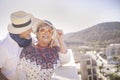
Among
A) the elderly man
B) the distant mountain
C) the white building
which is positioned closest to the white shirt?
the elderly man

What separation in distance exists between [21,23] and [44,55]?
0.35m

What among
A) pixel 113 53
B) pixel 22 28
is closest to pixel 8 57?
pixel 22 28

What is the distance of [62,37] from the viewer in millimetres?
2607

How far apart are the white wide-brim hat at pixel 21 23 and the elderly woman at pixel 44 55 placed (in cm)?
7

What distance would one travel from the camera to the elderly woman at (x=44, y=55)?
8.24 ft

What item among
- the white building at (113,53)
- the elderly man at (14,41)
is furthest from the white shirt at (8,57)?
the white building at (113,53)

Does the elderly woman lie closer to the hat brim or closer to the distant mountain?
the hat brim


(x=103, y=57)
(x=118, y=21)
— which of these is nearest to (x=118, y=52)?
(x=103, y=57)

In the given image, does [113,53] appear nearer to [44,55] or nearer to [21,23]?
[44,55]

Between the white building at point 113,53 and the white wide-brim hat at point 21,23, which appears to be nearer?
the white wide-brim hat at point 21,23

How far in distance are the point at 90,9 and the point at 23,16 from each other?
0.89 m

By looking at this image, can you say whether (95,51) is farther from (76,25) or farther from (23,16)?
(23,16)

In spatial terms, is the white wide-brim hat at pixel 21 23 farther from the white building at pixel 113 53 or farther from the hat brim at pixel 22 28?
the white building at pixel 113 53

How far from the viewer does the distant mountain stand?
122 inches
